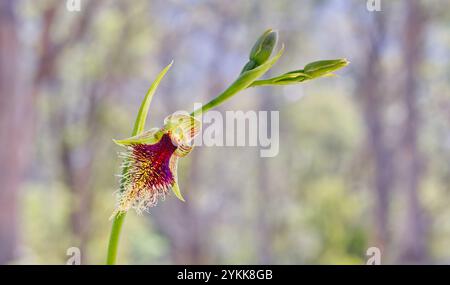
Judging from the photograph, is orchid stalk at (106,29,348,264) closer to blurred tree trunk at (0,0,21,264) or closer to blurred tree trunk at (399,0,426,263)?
blurred tree trunk at (0,0,21,264)

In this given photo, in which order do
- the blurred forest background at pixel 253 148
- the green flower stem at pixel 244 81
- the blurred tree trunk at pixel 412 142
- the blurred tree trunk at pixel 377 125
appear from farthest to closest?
the blurred forest background at pixel 253 148, the blurred tree trunk at pixel 377 125, the blurred tree trunk at pixel 412 142, the green flower stem at pixel 244 81

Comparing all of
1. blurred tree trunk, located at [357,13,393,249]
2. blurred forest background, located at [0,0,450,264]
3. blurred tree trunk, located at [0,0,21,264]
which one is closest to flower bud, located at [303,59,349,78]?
blurred tree trunk, located at [0,0,21,264]

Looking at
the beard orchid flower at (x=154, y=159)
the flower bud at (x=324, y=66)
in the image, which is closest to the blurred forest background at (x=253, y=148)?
the beard orchid flower at (x=154, y=159)

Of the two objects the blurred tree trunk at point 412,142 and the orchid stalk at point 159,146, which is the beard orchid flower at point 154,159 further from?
the blurred tree trunk at point 412,142

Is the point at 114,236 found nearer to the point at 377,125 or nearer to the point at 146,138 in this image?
the point at 146,138

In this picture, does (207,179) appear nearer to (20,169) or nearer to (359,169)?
(359,169)

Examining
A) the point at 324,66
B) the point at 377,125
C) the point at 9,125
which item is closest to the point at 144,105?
the point at 324,66
